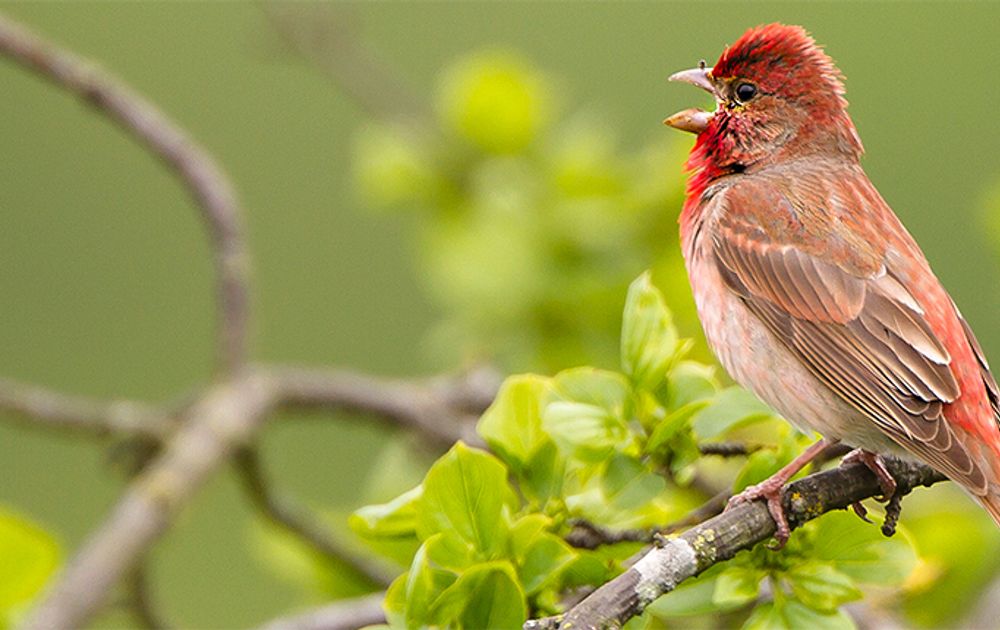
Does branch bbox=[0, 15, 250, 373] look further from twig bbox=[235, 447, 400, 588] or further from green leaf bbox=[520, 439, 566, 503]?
green leaf bbox=[520, 439, 566, 503]

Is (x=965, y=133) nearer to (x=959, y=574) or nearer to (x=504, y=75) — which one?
(x=504, y=75)

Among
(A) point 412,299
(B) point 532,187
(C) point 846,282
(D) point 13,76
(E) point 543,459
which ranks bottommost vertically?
(E) point 543,459

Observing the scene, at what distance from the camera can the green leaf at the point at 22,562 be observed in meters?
2.72

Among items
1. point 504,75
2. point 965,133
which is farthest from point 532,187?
point 965,133

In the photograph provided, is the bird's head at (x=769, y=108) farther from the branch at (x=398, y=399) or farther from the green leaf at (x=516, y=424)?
the green leaf at (x=516, y=424)

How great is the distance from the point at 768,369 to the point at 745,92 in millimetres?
715

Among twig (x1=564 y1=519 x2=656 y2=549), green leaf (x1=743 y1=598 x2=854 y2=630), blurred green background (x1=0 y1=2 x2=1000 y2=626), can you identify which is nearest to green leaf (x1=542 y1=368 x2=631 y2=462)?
twig (x1=564 y1=519 x2=656 y2=549)

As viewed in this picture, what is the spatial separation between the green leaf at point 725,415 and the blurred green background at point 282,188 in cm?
595

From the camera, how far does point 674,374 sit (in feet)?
8.32

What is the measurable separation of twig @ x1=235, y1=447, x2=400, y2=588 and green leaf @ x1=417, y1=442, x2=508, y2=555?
1196 mm

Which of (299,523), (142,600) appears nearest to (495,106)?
(299,523)

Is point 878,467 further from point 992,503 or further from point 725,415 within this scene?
point 725,415

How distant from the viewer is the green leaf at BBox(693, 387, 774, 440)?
97.4 inches

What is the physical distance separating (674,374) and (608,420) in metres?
0.17
